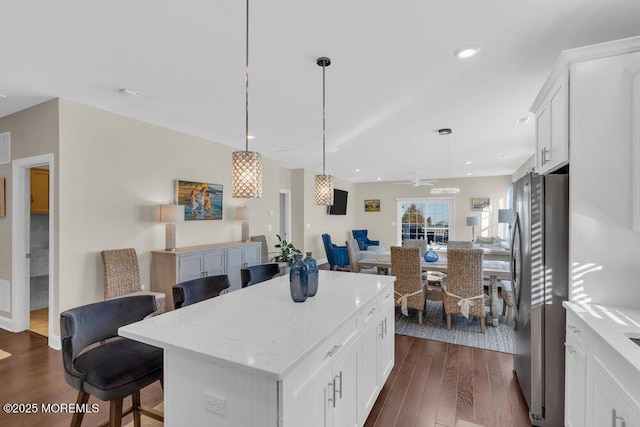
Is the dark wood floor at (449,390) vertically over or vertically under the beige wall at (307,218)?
under

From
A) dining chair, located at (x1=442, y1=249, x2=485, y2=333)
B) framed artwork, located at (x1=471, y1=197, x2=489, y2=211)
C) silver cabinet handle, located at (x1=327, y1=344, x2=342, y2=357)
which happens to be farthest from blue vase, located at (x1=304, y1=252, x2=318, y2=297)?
framed artwork, located at (x1=471, y1=197, x2=489, y2=211)

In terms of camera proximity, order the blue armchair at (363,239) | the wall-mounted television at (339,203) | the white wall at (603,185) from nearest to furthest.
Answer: the white wall at (603,185)
the wall-mounted television at (339,203)
the blue armchair at (363,239)

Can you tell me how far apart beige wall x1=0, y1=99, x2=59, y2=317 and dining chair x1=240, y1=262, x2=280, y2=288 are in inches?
82.6

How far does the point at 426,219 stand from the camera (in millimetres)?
10156

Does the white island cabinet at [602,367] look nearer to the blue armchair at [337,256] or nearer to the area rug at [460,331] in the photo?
the area rug at [460,331]

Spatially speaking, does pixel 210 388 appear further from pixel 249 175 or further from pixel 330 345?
pixel 249 175

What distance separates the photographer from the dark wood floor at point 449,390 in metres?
2.16

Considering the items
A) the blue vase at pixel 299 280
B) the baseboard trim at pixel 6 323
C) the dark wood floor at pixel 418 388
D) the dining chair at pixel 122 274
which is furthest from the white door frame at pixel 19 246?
the blue vase at pixel 299 280

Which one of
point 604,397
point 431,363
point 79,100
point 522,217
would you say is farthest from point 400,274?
point 79,100

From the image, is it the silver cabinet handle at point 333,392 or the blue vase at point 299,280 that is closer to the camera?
the silver cabinet handle at point 333,392

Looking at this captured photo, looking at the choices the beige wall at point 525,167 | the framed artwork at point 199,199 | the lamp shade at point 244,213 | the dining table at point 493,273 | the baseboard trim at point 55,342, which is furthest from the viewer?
the beige wall at point 525,167

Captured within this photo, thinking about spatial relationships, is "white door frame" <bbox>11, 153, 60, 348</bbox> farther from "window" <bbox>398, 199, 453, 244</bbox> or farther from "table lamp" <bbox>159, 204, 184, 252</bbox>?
"window" <bbox>398, 199, 453, 244</bbox>

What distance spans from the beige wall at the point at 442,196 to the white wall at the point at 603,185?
7886 millimetres

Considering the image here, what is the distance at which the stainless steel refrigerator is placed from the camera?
1977 mm
